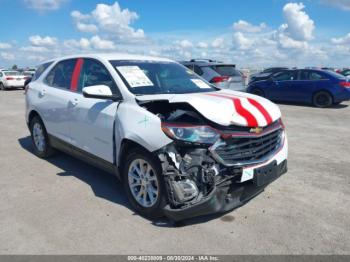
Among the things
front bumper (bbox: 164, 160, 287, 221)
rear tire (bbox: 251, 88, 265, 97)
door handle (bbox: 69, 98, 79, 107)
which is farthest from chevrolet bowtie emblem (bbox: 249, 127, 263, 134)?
rear tire (bbox: 251, 88, 265, 97)

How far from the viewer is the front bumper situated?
335 cm

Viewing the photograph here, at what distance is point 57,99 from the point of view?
5.34 meters

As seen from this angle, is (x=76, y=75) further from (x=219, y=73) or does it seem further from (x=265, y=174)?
(x=219, y=73)

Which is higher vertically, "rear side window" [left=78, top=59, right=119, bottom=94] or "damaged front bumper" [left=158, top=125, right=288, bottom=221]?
"rear side window" [left=78, top=59, right=119, bottom=94]

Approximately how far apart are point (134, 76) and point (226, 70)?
818 centimetres

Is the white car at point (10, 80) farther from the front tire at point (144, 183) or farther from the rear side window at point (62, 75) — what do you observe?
the front tire at point (144, 183)

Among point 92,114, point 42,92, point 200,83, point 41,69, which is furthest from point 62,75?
point 200,83

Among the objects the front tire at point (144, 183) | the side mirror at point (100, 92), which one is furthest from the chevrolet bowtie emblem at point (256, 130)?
the side mirror at point (100, 92)

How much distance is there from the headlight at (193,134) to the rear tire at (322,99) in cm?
1130

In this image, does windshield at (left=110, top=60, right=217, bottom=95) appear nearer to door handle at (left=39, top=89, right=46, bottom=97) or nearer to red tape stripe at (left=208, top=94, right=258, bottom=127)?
red tape stripe at (left=208, top=94, right=258, bottom=127)

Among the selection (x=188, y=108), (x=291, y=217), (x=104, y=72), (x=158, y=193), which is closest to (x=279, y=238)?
(x=291, y=217)

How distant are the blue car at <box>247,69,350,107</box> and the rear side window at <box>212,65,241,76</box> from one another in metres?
3.00

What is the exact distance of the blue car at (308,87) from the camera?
1295 cm

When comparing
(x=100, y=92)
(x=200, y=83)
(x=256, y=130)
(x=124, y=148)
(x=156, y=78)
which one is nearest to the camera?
(x=256, y=130)
